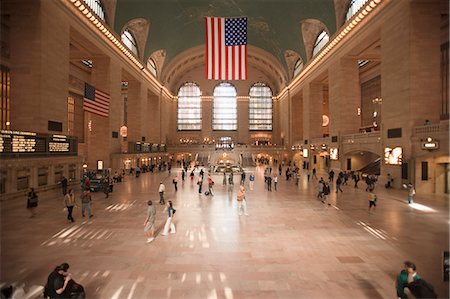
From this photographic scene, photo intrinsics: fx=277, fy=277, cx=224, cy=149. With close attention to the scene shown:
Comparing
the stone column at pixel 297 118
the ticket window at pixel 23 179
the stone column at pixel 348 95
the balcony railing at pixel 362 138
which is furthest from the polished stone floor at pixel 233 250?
the stone column at pixel 297 118

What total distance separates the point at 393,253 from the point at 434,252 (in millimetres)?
998

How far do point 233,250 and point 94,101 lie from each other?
18.3m

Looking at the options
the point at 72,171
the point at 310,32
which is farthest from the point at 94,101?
the point at 310,32

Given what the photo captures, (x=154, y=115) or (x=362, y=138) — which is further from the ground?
(x=154, y=115)

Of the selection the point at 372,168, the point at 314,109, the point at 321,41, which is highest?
the point at 321,41

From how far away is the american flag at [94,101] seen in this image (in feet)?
65.4

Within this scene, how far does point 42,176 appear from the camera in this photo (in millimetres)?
14625

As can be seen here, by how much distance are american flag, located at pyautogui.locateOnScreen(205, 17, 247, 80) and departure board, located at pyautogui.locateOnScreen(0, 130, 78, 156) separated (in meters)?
9.95

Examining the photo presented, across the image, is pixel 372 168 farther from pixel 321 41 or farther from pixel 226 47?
pixel 226 47

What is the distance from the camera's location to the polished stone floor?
511 cm

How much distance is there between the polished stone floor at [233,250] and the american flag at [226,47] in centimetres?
1038

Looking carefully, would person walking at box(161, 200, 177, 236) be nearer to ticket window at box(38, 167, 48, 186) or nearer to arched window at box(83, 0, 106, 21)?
ticket window at box(38, 167, 48, 186)

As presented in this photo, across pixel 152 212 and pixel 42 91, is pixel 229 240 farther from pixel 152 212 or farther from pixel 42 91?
pixel 42 91

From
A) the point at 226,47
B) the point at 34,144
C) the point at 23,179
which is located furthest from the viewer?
the point at 226,47
